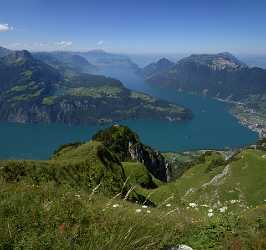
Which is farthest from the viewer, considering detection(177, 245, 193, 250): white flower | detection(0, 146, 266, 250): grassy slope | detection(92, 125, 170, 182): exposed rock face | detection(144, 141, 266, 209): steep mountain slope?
detection(92, 125, 170, 182): exposed rock face

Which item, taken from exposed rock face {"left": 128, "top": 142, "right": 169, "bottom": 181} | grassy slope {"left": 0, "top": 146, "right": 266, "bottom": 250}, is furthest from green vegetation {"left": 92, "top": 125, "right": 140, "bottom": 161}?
grassy slope {"left": 0, "top": 146, "right": 266, "bottom": 250}

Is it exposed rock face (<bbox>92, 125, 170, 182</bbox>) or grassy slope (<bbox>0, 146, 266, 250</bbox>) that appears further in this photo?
exposed rock face (<bbox>92, 125, 170, 182</bbox>)

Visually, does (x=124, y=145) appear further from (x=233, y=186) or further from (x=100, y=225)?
(x=100, y=225)

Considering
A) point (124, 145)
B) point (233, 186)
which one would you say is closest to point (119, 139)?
point (124, 145)

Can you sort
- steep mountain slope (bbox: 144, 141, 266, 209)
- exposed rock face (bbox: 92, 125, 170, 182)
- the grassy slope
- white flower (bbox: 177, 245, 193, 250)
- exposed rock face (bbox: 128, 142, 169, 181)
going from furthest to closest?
exposed rock face (bbox: 128, 142, 169, 181) → exposed rock face (bbox: 92, 125, 170, 182) → steep mountain slope (bbox: 144, 141, 266, 209) → white flower (bbox: 177, 245, 193, 250) → the grassy slope

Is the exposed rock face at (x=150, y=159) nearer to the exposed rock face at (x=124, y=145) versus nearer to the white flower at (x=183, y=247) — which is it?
the exposed rock face at (x=124, y=145)

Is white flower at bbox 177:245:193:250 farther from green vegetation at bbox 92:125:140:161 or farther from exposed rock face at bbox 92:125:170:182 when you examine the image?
green vegetation at bbox 92:125:140:161

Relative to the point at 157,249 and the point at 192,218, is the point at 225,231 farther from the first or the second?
the point at 157,249

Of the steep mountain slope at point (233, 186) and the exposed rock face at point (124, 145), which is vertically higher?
the steep mountain slope at point (233, 186)

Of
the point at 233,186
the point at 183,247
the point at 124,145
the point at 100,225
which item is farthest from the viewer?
the point at 124,145

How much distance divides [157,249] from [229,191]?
46.3 metres

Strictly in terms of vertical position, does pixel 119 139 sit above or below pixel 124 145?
above

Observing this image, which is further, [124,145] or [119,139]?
[124,145]

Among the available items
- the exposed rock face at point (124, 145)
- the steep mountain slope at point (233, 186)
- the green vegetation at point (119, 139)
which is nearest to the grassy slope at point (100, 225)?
the steep mountain slope at point (233, 186)
